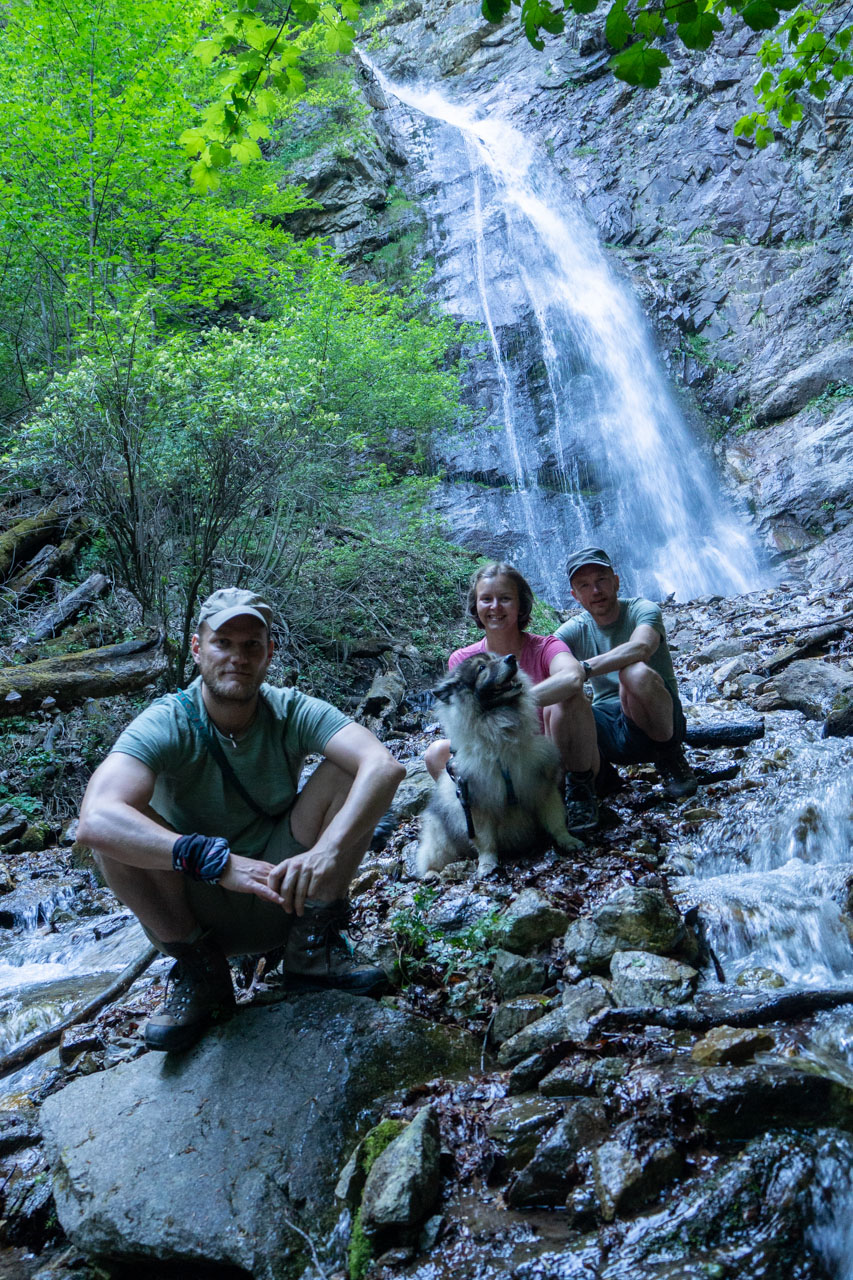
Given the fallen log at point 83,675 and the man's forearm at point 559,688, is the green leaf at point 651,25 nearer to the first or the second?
the man's forearm at point 559,688

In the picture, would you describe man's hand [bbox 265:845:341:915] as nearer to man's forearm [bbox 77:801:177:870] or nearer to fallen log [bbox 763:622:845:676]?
man's forearm [bbox 77:801:177:870]

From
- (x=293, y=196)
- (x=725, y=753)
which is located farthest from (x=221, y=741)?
(x=293, y=196)

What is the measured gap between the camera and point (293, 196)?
42.8ft

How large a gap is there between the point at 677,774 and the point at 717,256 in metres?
17.0

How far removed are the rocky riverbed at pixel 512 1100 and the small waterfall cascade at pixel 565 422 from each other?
37.7 ft

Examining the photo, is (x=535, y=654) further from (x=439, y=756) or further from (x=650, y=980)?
(x=650, y=980)

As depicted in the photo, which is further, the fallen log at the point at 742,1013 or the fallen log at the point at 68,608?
the fallen log at the point at 68,608

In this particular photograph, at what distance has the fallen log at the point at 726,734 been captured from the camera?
15.9 feet

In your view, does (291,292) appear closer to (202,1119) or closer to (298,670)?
(298,670)

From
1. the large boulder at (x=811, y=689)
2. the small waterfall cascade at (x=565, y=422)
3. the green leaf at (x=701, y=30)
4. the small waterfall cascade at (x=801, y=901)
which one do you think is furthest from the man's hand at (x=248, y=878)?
the small waterfall cascade at (x=565, y=422)

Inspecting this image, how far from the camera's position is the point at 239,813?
2.53 meters

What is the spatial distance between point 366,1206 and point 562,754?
7.32 ft

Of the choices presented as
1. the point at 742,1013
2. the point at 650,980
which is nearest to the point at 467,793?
the point at 650,980

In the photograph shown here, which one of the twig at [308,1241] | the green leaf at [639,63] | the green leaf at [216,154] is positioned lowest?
the twig at [308,1241]
